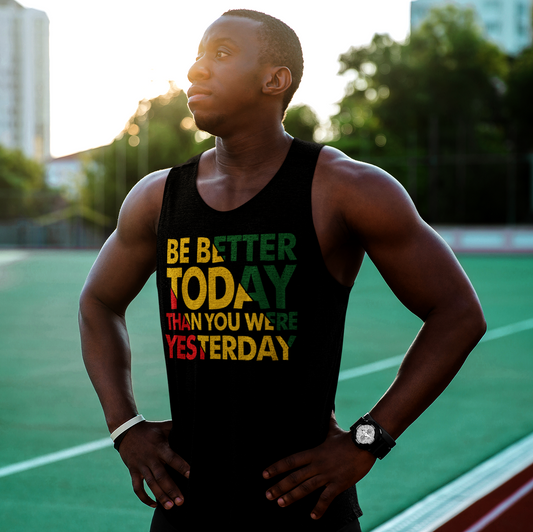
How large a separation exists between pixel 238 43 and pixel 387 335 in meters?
8.76

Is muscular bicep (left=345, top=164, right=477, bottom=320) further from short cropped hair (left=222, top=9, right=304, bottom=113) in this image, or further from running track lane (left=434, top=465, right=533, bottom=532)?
running track lane (left=434, top=465, right=533, bottom=532)

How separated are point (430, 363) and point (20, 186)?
65.7m

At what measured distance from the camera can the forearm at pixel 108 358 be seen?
1.94 metres

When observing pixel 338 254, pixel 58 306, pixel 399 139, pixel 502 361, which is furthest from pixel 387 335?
pixel 399 139

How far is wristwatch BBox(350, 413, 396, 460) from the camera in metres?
1.70

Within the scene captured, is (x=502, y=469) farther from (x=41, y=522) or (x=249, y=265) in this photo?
(x=249, y=265)

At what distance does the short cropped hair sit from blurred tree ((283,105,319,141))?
4814 cm

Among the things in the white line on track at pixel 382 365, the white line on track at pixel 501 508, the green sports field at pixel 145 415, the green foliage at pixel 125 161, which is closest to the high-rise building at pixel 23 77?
the green foliage at pixel 125 161

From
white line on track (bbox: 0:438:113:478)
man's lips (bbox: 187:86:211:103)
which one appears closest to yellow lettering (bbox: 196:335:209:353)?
man's lips (bbox: 187:86:211:103)

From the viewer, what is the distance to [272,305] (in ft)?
5.56

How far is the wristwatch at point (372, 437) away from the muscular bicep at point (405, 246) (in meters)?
0.27

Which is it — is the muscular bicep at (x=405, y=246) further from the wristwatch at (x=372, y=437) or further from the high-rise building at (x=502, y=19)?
the high-rise building at (x=502, y=19)

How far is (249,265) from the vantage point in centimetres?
170

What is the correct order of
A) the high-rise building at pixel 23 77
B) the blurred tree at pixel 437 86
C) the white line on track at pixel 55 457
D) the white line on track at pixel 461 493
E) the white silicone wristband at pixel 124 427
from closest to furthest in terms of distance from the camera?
the white silicone wristband at pixel 124 427 → the white line on track at pixel 461 493 → the white line on track at pixel 55 457 → the blurred tree at pixel 437 86 → the high-rise building at pixel 23 77
